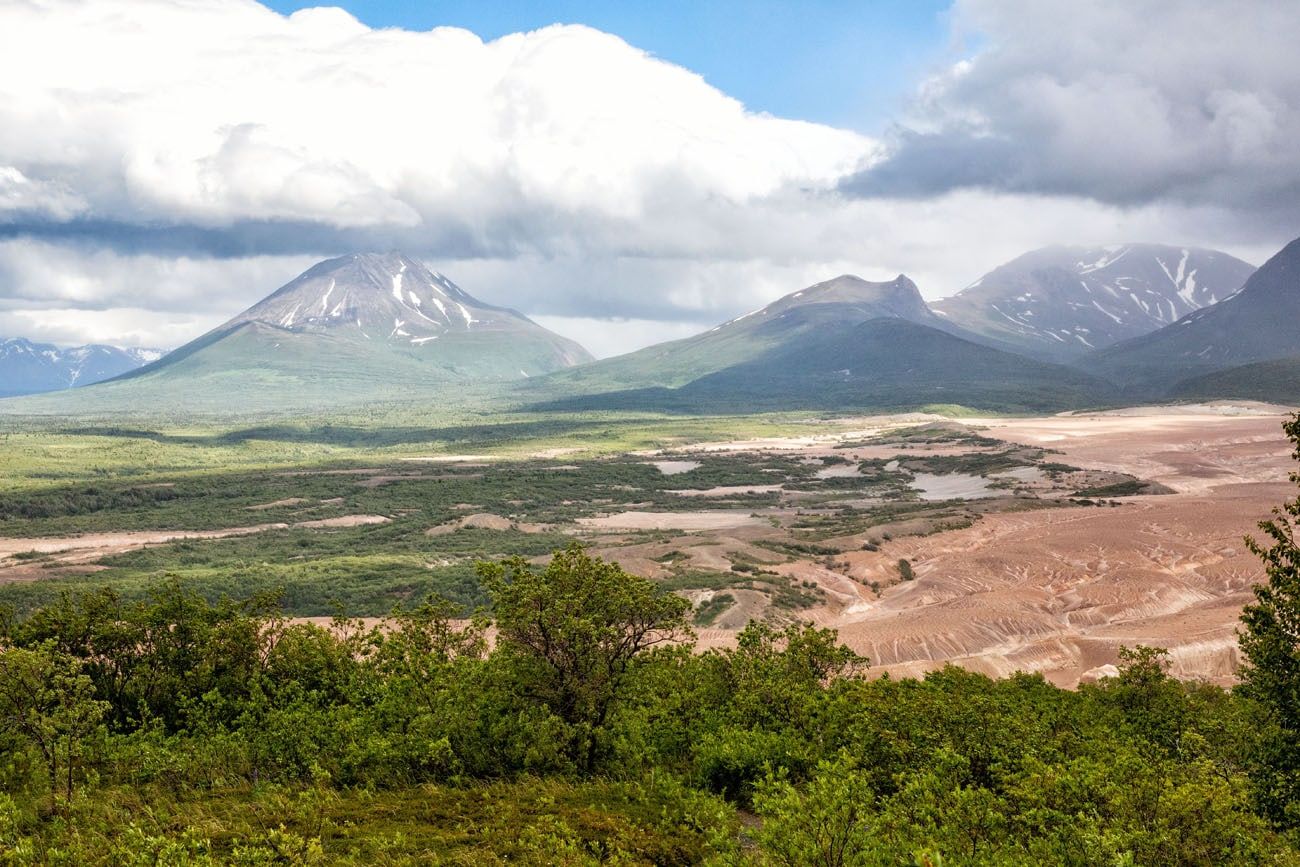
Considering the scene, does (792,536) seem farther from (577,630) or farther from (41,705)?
(41,705)

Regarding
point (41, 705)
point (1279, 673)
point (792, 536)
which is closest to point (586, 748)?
point (41, 705)

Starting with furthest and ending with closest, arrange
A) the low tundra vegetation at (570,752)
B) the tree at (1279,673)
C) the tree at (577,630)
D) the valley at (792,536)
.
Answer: the valley at (792,536) → the tree at (577,630) → the tree at (1279,673) → the low tundra vegetation at (570,752)

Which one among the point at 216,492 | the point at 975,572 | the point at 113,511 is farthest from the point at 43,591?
the point at 975,572

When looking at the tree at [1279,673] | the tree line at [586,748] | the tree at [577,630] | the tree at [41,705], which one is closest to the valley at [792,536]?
the tree line at [586,748]

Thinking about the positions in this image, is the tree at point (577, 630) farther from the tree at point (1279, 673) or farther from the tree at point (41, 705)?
the tree at point (1279, 673)

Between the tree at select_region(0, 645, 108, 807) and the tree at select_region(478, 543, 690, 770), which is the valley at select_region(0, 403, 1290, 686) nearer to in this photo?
the tree at select_region(0, 645, 108, 807)

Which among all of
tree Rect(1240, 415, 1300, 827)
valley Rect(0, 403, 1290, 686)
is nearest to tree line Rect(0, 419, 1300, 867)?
tree Rect(1240, 415, 1300, 827)
